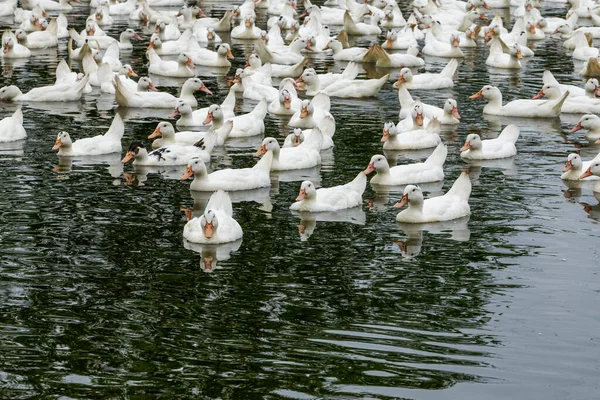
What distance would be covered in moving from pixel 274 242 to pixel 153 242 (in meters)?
1.53

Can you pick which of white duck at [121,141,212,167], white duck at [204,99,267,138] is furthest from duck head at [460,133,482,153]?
white duck at [121,141,212,167]

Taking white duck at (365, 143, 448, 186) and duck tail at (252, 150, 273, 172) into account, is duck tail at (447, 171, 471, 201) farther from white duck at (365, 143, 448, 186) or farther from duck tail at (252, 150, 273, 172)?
duck tail at (252, 150, 273, 172)

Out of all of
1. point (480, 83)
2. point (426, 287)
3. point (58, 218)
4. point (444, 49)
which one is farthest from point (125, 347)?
point (444, 49)

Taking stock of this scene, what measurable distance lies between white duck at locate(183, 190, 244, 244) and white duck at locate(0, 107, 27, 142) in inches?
250

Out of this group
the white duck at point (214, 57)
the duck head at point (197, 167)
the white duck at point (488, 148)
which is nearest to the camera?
the duck head at point (197, 167)

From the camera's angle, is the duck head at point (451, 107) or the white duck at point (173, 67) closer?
the duck head at point (451, 107)

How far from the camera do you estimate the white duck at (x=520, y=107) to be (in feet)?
80.8

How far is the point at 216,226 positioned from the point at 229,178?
118 inches

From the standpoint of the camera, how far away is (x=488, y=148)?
20.9 metres

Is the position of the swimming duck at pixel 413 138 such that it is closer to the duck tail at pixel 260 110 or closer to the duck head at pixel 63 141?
the duck tail at pixel 260 110

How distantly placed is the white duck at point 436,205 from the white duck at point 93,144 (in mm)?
5822

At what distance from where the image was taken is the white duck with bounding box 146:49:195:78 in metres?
28.9

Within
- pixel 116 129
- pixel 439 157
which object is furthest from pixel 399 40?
pixel 439 157

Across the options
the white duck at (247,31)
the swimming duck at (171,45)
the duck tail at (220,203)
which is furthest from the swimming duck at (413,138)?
the white duck at (247,31)
